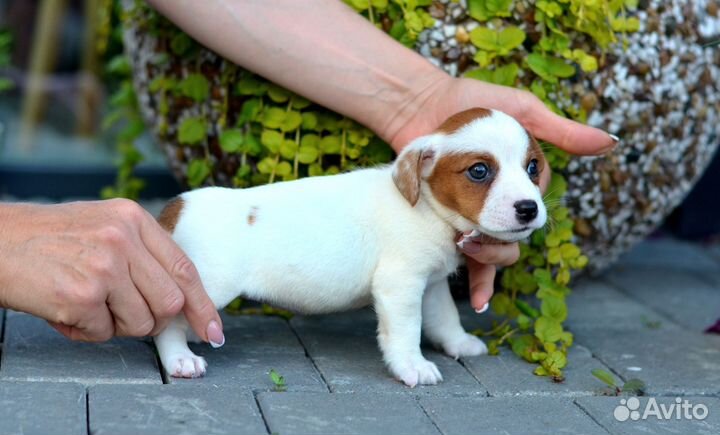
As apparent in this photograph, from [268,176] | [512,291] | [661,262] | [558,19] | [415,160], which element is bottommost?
[661,262]

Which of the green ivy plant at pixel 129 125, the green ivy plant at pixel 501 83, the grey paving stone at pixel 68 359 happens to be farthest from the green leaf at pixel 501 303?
the green ivy plant at pixel 129 125

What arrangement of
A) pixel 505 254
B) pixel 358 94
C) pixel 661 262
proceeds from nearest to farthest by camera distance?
pixel 505 254, pixel 358 94, pixel 661 262

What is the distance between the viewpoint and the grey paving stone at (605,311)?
305 centimetres

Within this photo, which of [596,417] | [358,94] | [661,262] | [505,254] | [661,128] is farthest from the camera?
[661,262]

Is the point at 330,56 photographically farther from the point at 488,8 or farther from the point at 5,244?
the point at 5,244

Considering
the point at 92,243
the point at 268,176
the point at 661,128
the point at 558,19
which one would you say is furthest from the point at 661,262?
the point at 92,243

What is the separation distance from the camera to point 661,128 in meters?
2.97

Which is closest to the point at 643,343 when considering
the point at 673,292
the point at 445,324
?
the point at 445,324

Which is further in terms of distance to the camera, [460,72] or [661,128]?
[661,128]

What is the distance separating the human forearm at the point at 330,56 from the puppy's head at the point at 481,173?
1.02ft

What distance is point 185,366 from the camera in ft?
7.70

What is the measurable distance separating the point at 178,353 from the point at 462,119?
0.78 metres

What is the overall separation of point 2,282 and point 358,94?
3.15 ft

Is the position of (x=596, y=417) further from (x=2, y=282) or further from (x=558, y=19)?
(x=2, y=282)
